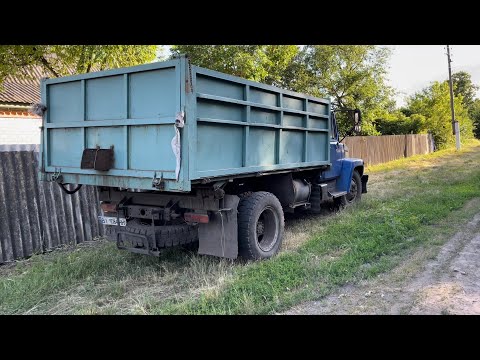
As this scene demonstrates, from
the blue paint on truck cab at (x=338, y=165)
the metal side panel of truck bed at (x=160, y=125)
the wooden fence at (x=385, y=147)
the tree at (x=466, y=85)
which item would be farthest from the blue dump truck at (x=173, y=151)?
the tree at (x=466, y=85)

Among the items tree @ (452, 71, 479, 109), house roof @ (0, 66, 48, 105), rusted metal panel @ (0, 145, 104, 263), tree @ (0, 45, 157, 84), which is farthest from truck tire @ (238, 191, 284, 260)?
tree @ (452, 71, 479, 109)

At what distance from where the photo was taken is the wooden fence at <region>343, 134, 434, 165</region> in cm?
2002

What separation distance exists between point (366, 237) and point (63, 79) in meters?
5.10

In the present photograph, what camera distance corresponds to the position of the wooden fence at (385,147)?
20.0m

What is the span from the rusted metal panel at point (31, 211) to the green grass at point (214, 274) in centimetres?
38

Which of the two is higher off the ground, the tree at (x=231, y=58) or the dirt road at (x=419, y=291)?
the tree at (x=231, y=58)

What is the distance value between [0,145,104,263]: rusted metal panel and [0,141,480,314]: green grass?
376 mm

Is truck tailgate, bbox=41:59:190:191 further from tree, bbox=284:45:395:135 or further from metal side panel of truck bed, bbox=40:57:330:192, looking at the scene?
tree, bbox=284:45:395:135

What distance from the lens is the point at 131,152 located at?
15.9ft

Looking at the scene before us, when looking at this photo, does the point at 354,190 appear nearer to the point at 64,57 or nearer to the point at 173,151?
the point at 173,151

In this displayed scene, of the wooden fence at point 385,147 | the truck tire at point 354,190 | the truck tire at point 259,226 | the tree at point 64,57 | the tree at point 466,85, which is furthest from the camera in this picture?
the tree at point 466,85

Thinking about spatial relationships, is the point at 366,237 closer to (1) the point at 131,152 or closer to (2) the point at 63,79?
(1) the point at 131,152

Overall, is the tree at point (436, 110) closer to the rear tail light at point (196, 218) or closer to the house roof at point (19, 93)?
the house roof at point (19, 93)

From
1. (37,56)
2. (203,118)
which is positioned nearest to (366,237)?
(203,118)
